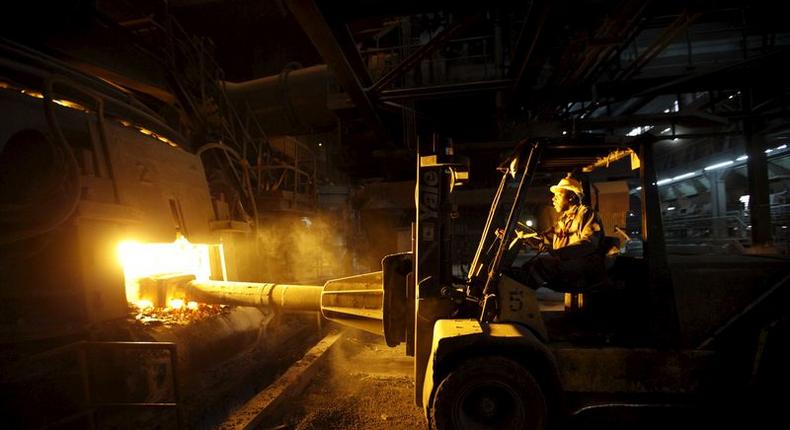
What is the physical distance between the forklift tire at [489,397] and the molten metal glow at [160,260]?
5.21m

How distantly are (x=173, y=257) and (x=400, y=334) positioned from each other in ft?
18.2

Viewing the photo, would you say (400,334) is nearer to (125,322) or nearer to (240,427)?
(240,427)

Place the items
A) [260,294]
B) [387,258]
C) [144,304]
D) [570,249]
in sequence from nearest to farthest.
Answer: [570,249] → [387,258] → [260,294] → [144,304]

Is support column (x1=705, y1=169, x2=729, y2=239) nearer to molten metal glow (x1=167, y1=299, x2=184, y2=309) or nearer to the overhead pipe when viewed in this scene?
the overhead pipe

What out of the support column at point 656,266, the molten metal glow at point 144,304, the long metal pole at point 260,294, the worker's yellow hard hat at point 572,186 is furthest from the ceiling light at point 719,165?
the molten metal glow at point 144,304

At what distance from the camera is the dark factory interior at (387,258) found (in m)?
3.12

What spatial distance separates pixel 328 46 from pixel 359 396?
Result: 15.4ft

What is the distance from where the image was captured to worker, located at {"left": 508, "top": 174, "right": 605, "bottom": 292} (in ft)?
11.1

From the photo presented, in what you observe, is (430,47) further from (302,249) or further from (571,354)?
(302,249)

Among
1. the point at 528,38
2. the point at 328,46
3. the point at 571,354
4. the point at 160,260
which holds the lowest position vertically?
the point at 571,354

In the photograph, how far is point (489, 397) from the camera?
314 cm

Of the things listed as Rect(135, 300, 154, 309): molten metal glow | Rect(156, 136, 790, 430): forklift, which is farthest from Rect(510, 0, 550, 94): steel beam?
Rect(135, 300, 154, 309): molten metal glow

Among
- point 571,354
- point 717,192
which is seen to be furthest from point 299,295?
point 717,192

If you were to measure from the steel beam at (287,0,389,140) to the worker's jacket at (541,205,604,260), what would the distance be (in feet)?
11.6
